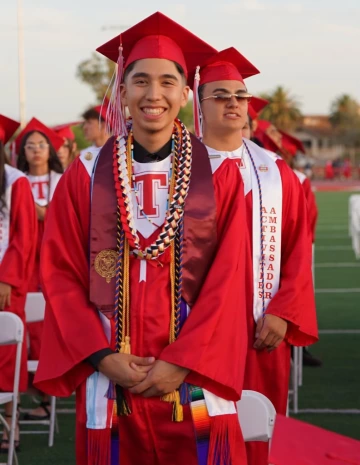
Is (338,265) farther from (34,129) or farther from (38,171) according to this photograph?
(38,171)

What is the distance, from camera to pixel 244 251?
11.4 feet

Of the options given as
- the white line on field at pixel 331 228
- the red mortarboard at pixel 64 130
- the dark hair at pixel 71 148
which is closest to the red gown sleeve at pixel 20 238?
the dark hair at pixel 71 148

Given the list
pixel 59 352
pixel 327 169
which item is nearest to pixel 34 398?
pixel 59 352

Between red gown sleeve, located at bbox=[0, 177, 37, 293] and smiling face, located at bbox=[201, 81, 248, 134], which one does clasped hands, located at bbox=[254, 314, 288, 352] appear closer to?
smiling face, located at bbox=[201, 81, 248, 134]

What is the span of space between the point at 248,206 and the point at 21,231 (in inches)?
78.3

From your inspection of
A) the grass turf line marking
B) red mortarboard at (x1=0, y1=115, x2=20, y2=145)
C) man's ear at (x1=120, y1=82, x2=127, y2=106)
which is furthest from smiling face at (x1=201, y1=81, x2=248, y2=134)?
the grass turf line marking

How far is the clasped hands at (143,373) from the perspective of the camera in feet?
10.6

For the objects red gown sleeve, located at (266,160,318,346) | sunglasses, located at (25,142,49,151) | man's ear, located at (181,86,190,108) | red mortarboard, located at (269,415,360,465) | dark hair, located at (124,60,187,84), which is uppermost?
sunglasses, located at (25,142,49,151)

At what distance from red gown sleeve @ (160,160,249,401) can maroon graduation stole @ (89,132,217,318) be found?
51 millimetres

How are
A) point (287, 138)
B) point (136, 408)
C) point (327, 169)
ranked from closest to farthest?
point (136, 408) < point (287, 138) < point (327, 169)

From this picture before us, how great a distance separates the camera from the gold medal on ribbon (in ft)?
11.1

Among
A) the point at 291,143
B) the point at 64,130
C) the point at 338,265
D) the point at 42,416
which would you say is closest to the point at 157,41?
the point at 42,416

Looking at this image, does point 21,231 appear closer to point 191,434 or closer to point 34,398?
point 34,398

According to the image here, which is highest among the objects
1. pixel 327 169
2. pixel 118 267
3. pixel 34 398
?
pixel 327 169
